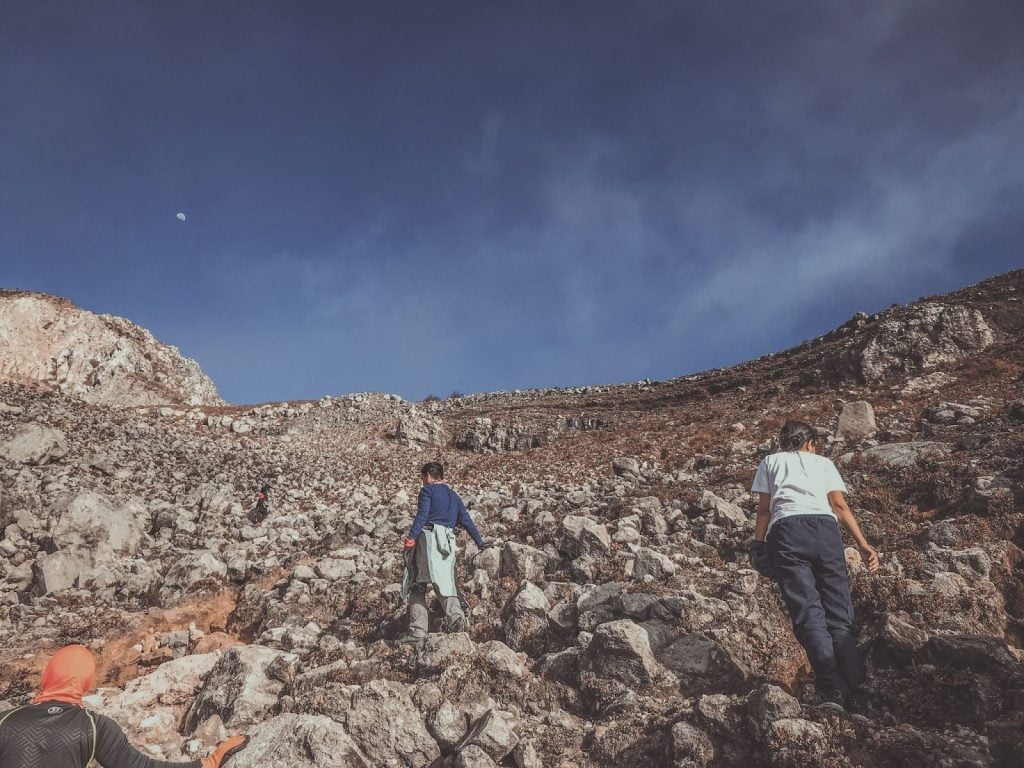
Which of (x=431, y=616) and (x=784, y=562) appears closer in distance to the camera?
(x=784, y=562)

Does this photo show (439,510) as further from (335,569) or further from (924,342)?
(924,342)

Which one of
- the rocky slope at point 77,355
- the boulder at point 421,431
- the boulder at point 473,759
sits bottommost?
the boulder at point 473,759

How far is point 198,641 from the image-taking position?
8047 mm

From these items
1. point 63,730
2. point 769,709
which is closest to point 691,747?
point 769,709

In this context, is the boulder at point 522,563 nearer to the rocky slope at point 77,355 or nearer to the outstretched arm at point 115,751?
the outstretched arm at point 115,751

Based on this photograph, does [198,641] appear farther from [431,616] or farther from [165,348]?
[165,348]

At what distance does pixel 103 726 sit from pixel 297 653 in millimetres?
3116

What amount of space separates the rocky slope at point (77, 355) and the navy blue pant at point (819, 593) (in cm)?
3616

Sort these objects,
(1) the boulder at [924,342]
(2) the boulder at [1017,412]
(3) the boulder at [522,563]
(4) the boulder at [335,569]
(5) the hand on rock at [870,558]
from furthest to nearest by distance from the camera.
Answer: (1) the boulder at [924,342], (2) the boulder at [1017,412], (4) the boulder at [335,569], (3) the boulder at [522,563], (5) the hand on rock at [870,558]

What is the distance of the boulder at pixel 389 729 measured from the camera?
180 inches

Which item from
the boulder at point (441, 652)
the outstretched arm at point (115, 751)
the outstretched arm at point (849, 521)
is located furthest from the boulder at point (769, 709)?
the outstretched arm at point (115, 751)

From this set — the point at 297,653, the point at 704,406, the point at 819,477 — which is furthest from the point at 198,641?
the point at 704,406

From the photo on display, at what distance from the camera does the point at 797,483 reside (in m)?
4.68

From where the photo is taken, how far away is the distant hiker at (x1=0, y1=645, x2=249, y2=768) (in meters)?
3.33
